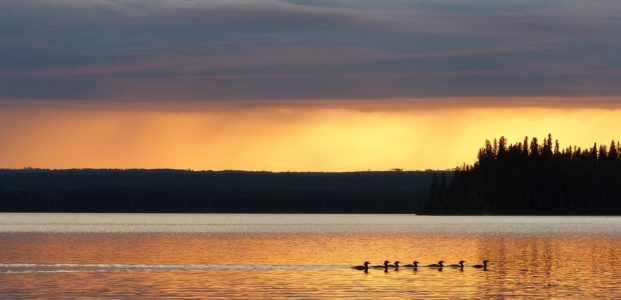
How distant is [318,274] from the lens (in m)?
95.2

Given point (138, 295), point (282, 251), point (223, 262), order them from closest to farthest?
point (138, 295), point (223, 262), point (282, 251)

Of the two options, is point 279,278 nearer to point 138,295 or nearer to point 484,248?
point 138,295

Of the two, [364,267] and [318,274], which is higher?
[364,267]

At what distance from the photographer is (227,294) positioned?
77.9 meters

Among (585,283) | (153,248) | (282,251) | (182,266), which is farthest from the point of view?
(153,248)

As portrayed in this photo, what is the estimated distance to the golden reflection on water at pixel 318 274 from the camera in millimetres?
80062

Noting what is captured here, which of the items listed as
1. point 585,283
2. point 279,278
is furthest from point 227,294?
point 585,283

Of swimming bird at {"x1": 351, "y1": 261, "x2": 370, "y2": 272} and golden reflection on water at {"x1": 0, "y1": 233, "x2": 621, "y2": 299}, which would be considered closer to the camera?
golden reflection on water at {"x1": 0, "y1": 233, "x2": 621, "y2": 299}

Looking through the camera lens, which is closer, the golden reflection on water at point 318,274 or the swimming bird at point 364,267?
the golden reflection on water at point 318,274

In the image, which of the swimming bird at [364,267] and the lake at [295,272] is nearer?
the lake at [295,272]

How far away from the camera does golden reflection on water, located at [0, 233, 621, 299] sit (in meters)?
80.1

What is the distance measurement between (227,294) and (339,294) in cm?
669

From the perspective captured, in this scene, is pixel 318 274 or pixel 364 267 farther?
pixel 364 267

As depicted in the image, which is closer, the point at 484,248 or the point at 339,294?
the point at 339,294
